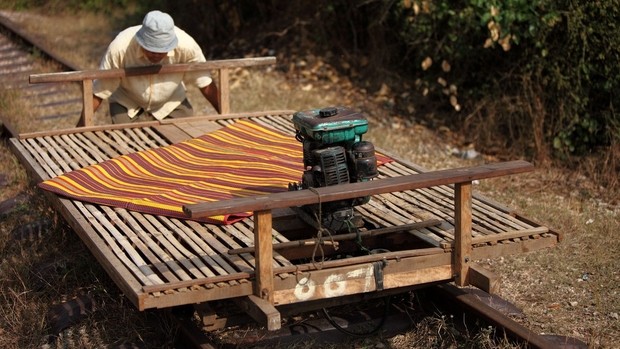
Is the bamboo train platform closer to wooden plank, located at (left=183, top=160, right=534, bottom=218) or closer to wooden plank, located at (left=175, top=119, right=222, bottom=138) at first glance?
wooden plank, located at (left=183, top=160, right=534, bottom=218)

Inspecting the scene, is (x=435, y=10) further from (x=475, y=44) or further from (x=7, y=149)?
(x=7, y=149)

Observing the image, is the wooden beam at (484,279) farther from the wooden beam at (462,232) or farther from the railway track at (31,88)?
the railway track at (31,88)

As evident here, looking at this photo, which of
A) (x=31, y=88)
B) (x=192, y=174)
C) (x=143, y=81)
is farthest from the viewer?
(x=31, y=88)

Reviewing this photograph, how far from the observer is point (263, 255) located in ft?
16.9

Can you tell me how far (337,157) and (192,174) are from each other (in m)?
1.59

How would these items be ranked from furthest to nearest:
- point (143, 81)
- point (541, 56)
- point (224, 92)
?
point (541, 56) < point (224, 92) < point (143, 81)

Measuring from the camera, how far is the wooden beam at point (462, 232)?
18.2ft

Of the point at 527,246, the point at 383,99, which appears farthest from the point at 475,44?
the point at 527,246

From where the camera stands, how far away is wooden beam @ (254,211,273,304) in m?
5.11

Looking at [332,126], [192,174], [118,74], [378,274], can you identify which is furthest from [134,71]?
[378,274]

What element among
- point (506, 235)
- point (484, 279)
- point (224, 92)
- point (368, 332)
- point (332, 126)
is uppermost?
point (332, 126)

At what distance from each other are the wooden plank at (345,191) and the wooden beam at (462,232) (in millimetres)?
135

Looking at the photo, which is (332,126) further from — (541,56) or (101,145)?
(541,56)

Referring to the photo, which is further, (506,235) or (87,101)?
(87,101)
